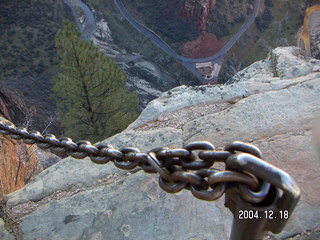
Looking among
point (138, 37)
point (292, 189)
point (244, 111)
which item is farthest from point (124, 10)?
point (292, 189)

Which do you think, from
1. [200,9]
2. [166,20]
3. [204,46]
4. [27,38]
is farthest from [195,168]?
[166,20]

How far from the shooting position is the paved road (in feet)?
124

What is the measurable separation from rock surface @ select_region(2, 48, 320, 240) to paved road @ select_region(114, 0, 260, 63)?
3399cm

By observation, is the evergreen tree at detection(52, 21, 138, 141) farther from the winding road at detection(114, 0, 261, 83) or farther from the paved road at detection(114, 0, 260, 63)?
the paved road at detection(114, 0, 260, 63)

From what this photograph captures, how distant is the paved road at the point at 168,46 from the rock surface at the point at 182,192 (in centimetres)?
3399

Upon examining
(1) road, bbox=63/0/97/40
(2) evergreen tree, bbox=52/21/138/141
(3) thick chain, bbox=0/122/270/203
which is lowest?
(2) evergreen tree, bbox=52/21/138/141

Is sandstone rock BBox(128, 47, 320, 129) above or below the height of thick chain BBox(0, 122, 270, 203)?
below

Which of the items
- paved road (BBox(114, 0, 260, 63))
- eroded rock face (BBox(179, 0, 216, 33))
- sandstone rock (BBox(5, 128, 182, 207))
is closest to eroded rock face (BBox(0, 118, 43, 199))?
sandstone rock (BBox(5, 128, 182, 207))

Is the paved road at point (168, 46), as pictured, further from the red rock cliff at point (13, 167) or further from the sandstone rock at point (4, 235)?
the sandstone rock at point (4, 235)

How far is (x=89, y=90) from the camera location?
10.5m

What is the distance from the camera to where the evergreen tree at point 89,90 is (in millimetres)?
10172

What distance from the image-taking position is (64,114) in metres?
11.2

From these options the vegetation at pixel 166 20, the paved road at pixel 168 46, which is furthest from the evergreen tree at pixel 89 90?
the vegetation at pixel 166 20

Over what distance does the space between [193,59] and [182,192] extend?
1430 inches
